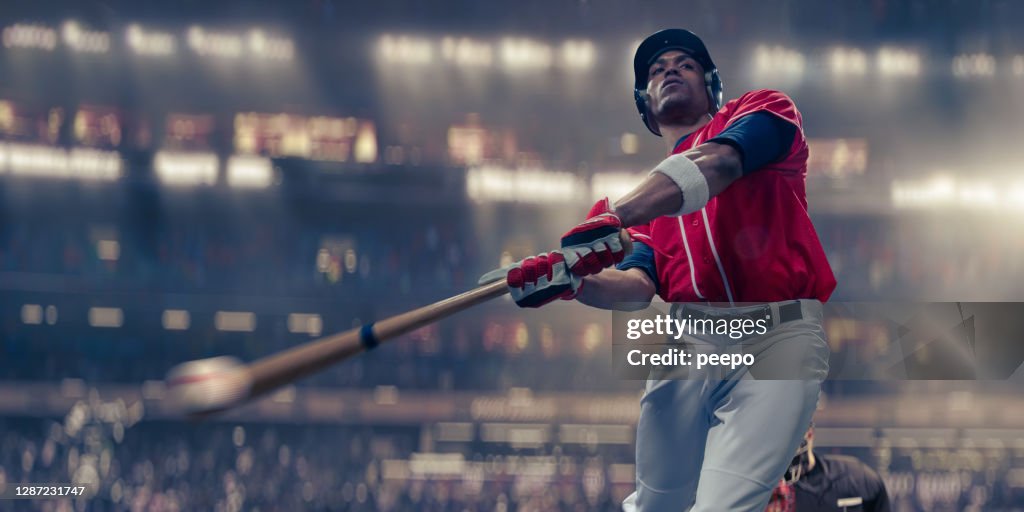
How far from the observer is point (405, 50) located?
2233 cm

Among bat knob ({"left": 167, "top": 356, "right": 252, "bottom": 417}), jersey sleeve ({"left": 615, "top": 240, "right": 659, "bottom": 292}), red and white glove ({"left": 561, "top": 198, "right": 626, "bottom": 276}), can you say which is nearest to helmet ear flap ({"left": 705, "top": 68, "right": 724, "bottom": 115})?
jersey sleeve ({"left": 615, "top": 240, "right": 659, "bottom": 292})

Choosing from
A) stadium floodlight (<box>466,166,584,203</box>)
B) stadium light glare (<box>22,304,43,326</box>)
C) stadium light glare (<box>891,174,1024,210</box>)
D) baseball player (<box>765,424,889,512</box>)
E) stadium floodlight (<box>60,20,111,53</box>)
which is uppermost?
stadium floodlight (<box>60,20,111,53</box>)

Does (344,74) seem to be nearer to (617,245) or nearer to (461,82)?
(461,82)

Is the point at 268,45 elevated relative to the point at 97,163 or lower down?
elevated

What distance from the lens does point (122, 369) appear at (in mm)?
21703

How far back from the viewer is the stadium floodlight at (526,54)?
21.9 metres

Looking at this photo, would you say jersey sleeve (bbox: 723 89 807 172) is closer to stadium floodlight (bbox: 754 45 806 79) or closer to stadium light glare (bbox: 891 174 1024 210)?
stadium floodlight (bbox: 754 45 806 79)

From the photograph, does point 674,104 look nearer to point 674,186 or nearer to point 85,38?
point 674,186

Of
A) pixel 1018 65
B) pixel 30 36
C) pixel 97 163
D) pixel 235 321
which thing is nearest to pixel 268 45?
pixel 97 163

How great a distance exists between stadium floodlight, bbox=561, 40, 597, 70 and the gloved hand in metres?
20.2

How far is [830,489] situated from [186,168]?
2057 centimetres

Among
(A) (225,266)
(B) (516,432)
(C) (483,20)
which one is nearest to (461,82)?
(C) (483,20)

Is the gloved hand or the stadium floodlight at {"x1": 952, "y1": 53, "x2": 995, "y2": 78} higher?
the stadium floodlight at {"x1": 952, "y1": 53, "x2": 995, "y2": 78}

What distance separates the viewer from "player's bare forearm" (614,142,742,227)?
2.25 m
